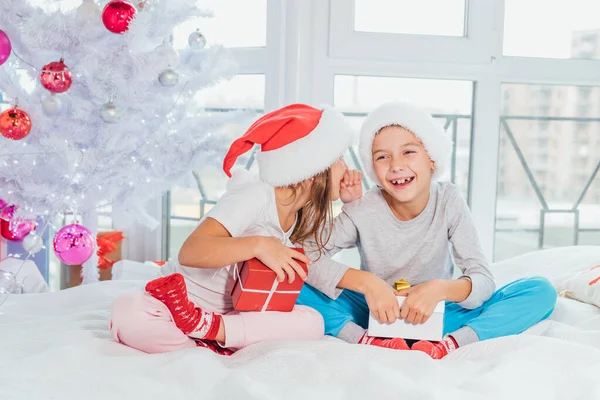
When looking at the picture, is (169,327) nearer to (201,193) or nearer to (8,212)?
(8,212)

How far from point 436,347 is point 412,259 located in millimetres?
286

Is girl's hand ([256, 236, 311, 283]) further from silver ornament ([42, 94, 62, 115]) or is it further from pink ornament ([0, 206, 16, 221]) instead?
pink ornament ([0, 206, 16, 221])

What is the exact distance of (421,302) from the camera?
1335 millimetres

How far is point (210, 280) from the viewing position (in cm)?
143

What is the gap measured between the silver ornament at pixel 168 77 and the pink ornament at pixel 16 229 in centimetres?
58

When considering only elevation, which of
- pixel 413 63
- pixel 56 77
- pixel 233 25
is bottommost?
pixel 56 77

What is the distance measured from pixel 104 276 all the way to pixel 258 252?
1.21 m

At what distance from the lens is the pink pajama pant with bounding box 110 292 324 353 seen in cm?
123

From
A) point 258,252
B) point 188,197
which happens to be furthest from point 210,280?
point 188,197

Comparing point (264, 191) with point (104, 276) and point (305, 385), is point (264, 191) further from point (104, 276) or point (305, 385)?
point (104, 276)

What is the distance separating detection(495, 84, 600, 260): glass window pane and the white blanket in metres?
1.24

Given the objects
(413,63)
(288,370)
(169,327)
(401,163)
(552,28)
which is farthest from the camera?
(552,28)

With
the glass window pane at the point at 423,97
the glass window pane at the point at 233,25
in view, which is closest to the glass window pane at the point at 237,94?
the glass window pane at the point at 233,25

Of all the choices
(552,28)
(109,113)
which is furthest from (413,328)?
(552,28)
